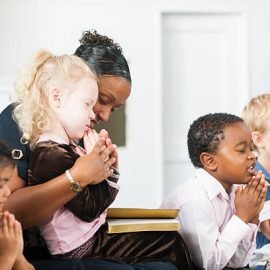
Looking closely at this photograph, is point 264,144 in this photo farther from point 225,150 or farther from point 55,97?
point 55,97

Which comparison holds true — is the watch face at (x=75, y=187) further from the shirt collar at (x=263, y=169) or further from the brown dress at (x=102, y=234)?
the shirt collar at (x=263, y=169)

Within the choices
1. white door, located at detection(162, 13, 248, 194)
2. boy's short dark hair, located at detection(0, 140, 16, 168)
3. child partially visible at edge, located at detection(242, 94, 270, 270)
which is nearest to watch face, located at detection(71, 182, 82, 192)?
boy's short dark hair, located at detection(0, 140, 16, 168)

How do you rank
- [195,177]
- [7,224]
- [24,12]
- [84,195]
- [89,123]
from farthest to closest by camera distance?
[24,12] < [195,177] < [89,123] < [84,195] < [7,224]

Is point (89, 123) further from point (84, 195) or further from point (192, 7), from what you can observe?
point (192, 7)

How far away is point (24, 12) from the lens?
4496 mm

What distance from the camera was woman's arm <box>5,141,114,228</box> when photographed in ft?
5.24

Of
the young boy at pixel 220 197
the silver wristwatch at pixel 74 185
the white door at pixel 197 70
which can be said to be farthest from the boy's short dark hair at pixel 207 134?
the white door at pixel 197 70

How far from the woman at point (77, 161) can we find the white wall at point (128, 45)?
2.37m

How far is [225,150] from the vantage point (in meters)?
2.16

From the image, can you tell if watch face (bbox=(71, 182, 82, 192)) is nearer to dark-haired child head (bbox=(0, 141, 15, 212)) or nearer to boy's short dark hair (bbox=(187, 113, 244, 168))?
dark-haired child head (bbox=(0, 141, 15, 212))

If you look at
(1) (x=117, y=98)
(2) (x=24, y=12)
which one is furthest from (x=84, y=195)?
(2) (x=24, y=12)

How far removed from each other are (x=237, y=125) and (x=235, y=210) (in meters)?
0.30

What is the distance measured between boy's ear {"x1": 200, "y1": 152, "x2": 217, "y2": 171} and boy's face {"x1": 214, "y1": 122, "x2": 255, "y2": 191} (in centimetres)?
1

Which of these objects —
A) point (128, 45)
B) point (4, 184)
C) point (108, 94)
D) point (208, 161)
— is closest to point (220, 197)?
point (208, 161)
